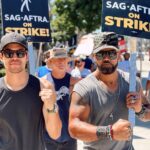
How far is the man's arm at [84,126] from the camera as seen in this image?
117 inches

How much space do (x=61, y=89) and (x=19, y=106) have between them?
188cm

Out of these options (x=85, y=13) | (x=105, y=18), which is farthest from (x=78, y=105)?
(x=85, y=13)

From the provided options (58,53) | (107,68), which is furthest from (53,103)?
(58,53)

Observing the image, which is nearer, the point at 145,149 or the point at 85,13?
the point at 145,149

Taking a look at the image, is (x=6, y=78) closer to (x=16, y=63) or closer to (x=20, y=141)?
(x=16, y=63)

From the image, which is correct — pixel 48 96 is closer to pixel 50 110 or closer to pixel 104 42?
pixel 50 110

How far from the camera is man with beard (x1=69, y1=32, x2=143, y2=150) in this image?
11.0ft

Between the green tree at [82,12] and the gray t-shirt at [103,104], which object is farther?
the green tree at [82,12]

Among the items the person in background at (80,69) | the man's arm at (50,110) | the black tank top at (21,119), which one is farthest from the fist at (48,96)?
the person in background at (80,69)

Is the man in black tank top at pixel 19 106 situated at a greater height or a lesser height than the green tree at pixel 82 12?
lesser

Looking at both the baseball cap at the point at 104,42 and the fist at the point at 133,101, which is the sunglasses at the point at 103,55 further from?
the fist at the point at 133,101

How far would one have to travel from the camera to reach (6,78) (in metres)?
3.50

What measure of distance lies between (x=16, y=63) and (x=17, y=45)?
4.9 inches

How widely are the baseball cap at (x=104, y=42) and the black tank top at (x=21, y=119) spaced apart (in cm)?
→ 52
